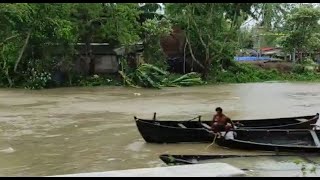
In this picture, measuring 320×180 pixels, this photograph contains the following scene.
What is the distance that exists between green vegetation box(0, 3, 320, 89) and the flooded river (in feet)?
5.38

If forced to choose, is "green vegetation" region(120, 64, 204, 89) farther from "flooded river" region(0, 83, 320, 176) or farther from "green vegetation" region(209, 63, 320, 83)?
"green vegetation" region(209, 63, 320, 83)

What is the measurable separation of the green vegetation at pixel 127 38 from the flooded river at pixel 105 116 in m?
1.64

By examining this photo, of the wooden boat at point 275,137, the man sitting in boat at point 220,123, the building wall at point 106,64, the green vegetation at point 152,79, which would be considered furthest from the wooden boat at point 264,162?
the building wall at point 106,64

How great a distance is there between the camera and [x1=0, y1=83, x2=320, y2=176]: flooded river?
8734 mm

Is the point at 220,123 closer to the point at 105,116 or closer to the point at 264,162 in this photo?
the point at 264,162

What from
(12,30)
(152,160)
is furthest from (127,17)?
(152,160)

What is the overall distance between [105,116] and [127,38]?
9.72 m

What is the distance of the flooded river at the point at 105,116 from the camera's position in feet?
28.7

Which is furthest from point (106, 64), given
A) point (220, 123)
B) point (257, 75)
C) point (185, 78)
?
point (220, 123)

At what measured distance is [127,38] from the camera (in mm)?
23766

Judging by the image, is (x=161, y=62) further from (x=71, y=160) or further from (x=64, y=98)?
(x=71, y=160)

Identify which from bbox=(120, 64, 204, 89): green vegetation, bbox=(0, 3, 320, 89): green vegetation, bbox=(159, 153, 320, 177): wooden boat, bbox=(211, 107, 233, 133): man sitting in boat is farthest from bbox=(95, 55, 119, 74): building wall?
bbox=(159, 153, 320, 177): wooden boat

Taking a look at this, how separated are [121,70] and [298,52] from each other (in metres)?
13.9

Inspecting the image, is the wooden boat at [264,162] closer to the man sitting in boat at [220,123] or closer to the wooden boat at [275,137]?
the wooden boat at [275,137]
